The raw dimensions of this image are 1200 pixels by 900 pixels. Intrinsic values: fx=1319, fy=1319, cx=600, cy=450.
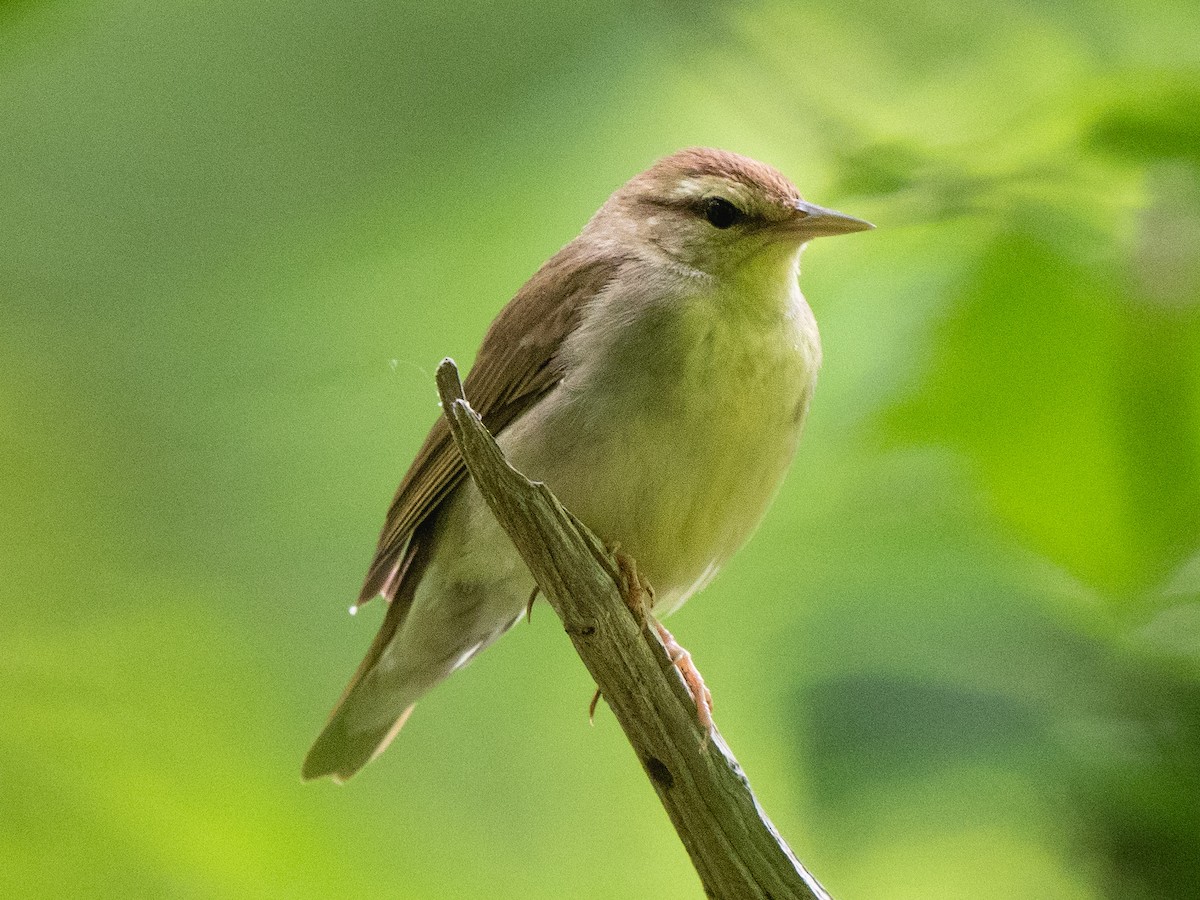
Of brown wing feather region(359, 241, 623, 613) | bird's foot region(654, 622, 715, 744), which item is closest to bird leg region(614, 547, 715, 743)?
Answer: bird's foot region(654, 622, 715, 744)

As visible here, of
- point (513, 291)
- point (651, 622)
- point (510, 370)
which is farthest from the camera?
point (513, 291)

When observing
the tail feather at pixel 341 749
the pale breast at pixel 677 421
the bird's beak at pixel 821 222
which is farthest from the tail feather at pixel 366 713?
the bird's beak at pixel 821 222

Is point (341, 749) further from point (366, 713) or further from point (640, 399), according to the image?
point (640, 399)

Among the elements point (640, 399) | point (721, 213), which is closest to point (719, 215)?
point (721, 213)

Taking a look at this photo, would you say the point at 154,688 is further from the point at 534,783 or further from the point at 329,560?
the point at 534,783

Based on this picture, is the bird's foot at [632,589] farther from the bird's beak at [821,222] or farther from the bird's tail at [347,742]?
the bird's tail at [347,742]

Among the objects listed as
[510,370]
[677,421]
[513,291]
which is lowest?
[677,421]

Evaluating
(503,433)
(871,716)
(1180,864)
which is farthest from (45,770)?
(1180,864)

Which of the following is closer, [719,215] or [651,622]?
[651,622]
